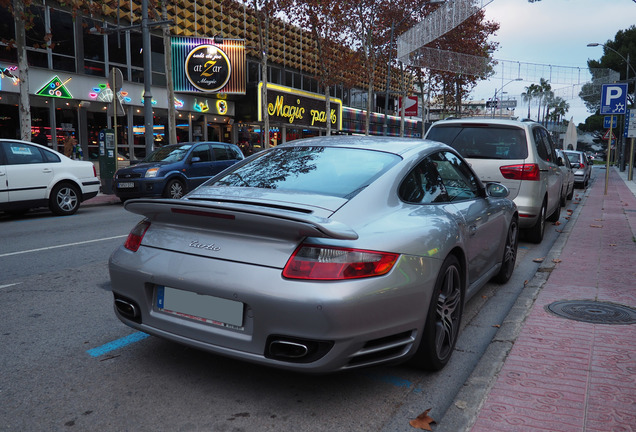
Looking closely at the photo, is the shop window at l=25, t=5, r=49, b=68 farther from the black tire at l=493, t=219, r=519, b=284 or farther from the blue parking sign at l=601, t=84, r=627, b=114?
the black tire at l=493, t=219, r=519, b=284

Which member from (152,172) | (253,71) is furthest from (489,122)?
(253,71)

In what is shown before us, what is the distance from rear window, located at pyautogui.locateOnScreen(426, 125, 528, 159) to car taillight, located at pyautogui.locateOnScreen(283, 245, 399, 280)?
18.0 feet

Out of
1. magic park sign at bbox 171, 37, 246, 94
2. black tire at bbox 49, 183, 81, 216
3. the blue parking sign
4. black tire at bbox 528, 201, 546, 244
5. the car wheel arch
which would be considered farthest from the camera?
magic park sign at bbox 171, 37, 246, 94

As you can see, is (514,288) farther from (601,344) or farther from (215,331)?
(215,331)

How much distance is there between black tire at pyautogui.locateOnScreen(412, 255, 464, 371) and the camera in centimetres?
315

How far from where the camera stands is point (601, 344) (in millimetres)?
3768

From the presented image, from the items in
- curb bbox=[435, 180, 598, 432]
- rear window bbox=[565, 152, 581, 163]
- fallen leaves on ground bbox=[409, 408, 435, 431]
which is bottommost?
fallen leaves on ground bbox=[409, 408, 435, 431]

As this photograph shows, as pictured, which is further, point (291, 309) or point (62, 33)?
point (62, 33)

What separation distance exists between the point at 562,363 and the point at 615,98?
14743mm

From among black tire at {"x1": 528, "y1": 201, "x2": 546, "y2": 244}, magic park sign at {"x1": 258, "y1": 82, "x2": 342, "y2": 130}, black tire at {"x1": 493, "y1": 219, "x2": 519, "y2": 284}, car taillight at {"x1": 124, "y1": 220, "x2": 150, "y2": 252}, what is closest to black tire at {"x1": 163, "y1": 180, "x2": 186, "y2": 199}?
black tire at {"x1": 528, "y1": 201, "x2": 546, "y2": 244}

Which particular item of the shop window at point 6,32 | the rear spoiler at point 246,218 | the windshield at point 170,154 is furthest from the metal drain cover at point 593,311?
the shop window at point 6,32

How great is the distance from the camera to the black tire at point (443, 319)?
3.15 metres

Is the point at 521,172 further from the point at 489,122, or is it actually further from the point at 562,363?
the point at 562,363

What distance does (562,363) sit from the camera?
343 centimetres
